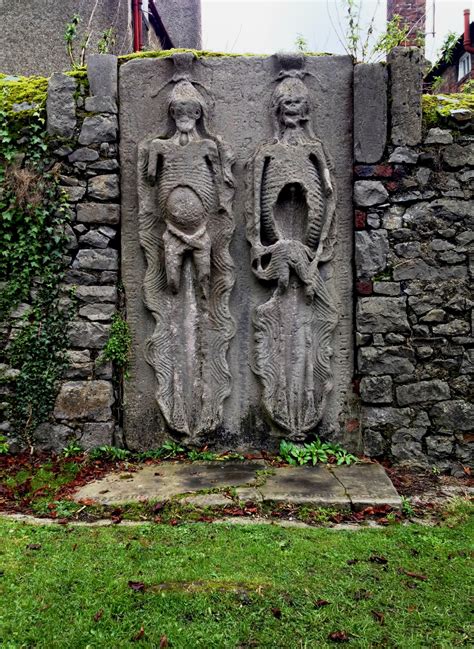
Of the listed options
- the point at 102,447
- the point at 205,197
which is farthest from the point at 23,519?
the point at 205,197

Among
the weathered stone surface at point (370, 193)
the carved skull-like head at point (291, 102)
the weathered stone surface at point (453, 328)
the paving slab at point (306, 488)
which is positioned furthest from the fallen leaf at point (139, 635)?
the carved skull-like head at point (291, 102)

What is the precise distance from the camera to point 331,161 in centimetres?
481

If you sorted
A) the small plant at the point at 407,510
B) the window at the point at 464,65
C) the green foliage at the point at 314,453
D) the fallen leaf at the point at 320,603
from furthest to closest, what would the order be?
the window at the point at 464,65, the green foliage at the point at 314,453, the small plant at the point at 407,510, the fallen leaf at the point at 320,603

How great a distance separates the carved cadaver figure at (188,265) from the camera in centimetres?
468

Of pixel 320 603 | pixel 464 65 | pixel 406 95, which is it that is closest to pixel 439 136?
pixel 406 95

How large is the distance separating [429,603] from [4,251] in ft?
13.6

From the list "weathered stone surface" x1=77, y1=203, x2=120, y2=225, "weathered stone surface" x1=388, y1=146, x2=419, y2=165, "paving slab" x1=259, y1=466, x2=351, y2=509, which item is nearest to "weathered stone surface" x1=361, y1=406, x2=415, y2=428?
"paving slab" x1=259, y1=466, x2=351, y2=509

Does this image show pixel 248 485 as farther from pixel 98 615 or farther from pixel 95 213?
pixel 95 213

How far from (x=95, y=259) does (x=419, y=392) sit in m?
3.08

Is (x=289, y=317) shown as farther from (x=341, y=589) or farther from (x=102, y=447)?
(x=341, y=589)

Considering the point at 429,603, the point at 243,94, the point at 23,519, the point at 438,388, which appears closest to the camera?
the point at 429,603

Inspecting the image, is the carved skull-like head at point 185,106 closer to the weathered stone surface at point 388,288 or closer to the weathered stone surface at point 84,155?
the weathered stone surface at point 84,155

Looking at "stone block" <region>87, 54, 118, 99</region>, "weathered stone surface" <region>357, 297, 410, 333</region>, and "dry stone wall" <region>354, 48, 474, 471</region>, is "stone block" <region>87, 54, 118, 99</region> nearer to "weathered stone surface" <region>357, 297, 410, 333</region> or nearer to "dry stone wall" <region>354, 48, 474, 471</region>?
"dry stone wall" <region>354, 48, 474, 471</region>

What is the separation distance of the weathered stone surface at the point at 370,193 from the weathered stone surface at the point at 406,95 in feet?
1.37
